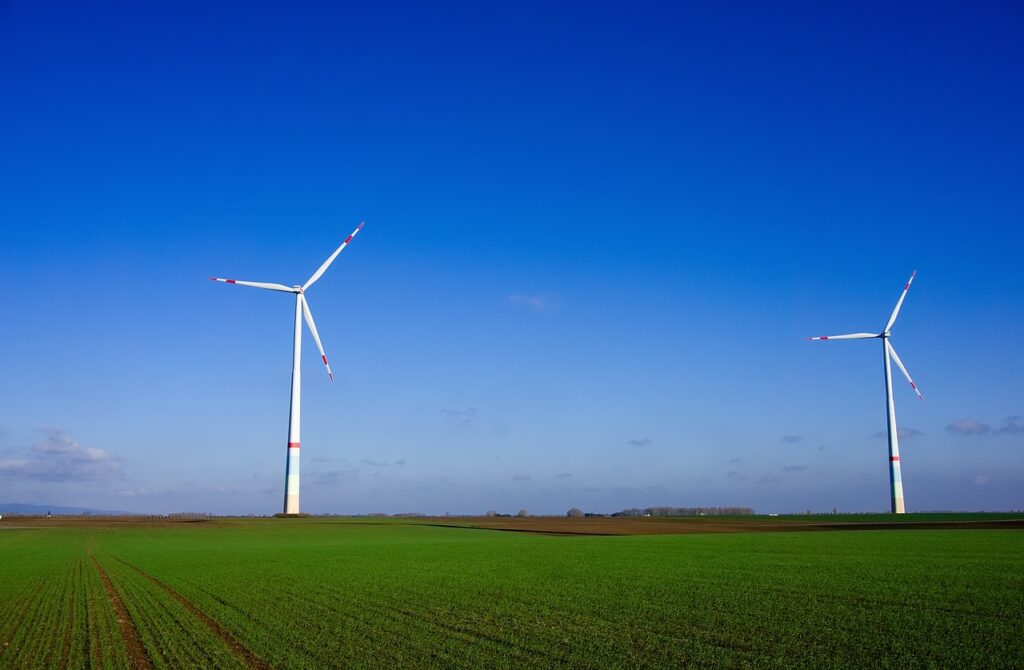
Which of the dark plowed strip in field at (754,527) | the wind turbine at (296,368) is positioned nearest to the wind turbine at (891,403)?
the dark plowed strip in field at (754,527)

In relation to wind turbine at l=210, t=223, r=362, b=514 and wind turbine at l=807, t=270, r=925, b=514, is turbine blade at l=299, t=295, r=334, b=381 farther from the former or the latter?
wind turbine at l=807, t=270, r=925, b=514

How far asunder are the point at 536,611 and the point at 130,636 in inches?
430

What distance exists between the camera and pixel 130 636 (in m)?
20.2

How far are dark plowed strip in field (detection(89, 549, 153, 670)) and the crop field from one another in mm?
82

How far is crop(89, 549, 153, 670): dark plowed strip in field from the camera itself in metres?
17.0

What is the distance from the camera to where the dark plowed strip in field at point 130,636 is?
16984mm

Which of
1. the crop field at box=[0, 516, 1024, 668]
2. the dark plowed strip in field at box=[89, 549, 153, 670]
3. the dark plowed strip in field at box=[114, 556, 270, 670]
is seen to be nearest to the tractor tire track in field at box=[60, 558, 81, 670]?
the crop field at box=[0, 516, 1024, 668]

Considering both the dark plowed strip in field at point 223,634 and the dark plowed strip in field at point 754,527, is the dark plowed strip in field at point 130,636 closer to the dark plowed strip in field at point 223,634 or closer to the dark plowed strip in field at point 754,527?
the dark plowed strip in field at point 223,634

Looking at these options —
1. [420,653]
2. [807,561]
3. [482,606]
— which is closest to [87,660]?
[420,653]

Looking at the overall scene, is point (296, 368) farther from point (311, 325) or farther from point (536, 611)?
point (536, 611)

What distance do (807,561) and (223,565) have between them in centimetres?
2905

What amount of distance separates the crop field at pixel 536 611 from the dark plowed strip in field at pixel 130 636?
0.27 ft

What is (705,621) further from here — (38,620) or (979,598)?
(38,620)

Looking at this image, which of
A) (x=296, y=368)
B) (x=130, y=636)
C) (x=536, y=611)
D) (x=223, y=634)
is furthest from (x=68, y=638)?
(x=296, y=368)
